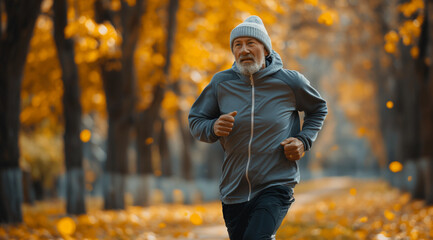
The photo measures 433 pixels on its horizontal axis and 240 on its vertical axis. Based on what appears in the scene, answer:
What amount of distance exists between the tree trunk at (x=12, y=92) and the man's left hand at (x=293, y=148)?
7.28m

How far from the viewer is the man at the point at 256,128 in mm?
4234

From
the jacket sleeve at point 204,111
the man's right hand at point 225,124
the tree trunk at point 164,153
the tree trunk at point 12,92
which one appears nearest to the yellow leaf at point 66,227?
the tree trunk at point 12,92

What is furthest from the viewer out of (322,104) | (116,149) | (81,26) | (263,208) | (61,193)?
(61,193)

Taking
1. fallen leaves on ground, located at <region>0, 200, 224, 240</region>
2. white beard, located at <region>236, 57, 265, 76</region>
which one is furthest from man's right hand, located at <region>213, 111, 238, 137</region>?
fallen leaves on ground, located at <region>0, 200, 224, 240</region>

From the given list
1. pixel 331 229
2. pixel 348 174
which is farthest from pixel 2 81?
pixel 348 174

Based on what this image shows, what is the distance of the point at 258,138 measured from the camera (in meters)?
4.28

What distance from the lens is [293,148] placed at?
4.14 meters

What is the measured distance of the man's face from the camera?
429 cm

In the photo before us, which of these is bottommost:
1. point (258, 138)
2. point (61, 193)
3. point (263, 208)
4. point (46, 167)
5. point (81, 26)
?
point (61, 193)

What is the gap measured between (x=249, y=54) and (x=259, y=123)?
0.50 metres

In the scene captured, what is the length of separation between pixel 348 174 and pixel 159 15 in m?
56.3

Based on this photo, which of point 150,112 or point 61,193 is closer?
point 150,112

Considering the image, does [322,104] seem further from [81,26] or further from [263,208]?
[81,26]

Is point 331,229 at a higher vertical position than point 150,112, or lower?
lower
